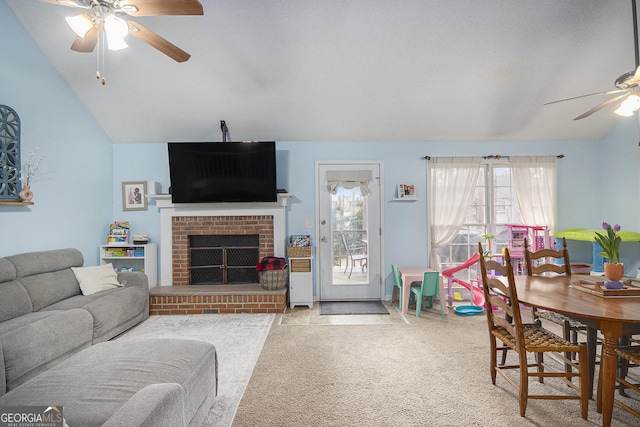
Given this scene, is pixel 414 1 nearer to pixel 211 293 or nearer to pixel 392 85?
pixel 392 85

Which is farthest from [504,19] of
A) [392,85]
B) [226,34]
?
[226,34]

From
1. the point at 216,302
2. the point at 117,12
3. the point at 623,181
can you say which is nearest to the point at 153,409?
the point at 117,12

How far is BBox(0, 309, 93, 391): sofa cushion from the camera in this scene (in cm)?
209

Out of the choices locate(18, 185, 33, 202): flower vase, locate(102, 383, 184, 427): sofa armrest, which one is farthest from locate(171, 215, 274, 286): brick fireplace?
locate(102, 383, 184, 427): sofa armrest

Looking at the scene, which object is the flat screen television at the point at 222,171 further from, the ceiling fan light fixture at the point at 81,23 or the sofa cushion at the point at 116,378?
the sofa cushion at the point at 116,378

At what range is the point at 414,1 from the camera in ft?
9.11

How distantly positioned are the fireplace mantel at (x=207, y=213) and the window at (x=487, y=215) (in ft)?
7.46

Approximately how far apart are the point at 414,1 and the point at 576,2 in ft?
4.49

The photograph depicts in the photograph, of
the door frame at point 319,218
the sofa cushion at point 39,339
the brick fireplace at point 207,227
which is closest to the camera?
the sofa cushion at point 39,339

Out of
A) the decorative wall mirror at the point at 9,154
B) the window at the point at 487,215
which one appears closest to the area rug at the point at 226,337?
the decorative wall mirror at the point at 9,154

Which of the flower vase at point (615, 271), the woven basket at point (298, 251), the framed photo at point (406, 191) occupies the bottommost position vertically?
the woven basket at point (298, 251)

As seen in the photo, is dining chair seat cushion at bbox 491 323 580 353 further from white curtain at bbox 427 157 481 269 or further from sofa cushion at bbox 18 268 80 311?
sofa cushion at bbox 18 268 80 311

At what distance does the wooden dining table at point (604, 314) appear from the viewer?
1723mm

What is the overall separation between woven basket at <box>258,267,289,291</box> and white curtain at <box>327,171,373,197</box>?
4.39 ft
